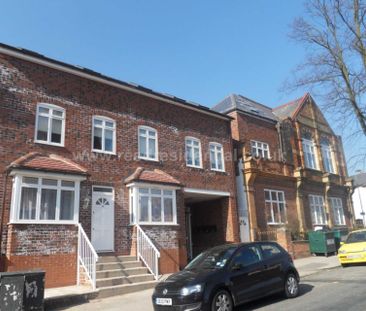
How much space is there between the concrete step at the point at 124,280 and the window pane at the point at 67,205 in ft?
8.75

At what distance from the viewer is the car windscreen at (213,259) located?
8.63 meters

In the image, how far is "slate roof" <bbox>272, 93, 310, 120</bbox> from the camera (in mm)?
27219

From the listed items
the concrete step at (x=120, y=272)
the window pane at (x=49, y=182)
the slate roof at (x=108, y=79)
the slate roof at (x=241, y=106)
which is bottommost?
the concrete step at (x=120, y=272)

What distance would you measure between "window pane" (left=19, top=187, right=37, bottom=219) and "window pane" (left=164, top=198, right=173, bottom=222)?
18.1 feet

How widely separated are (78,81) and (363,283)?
12362 millimetres

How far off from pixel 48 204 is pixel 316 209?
63.6 feet

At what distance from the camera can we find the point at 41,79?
13758 mm

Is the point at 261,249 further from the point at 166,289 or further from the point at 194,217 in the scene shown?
the point at 194,217

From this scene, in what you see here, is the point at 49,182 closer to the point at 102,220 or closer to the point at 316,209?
the point at 102,220

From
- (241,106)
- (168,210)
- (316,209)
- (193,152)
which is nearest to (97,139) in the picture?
(168,210)

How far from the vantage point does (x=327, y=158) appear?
2883 centimetres

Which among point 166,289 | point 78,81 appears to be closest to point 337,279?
point 166,289

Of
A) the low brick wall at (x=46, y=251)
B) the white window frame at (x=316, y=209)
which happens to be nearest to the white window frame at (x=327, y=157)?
the white window frame at (x=316, y=209)

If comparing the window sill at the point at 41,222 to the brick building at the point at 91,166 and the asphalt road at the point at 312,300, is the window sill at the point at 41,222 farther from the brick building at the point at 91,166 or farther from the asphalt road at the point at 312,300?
the asphalt road at the point at 312,300
